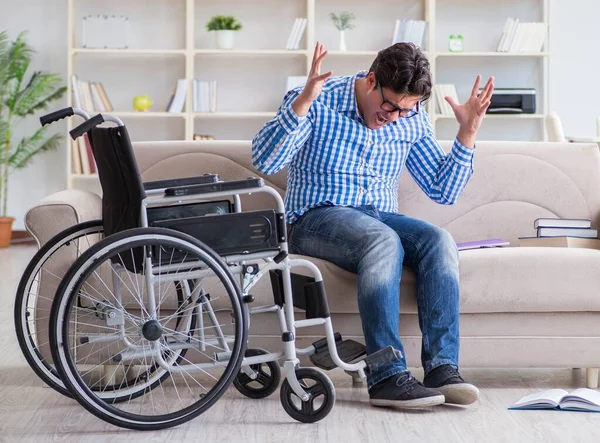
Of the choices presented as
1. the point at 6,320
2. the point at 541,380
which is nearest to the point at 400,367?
the point at 541,380

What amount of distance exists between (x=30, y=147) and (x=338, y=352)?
16.2 feet

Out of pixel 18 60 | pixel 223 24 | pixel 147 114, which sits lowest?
pixel 147 114

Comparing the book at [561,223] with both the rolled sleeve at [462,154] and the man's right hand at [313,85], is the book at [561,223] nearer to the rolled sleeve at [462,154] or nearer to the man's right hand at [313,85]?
the rolled sleeve at [462,154]

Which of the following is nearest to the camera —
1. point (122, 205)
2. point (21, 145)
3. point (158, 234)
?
point (158, 234)

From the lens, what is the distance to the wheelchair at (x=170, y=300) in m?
2.03

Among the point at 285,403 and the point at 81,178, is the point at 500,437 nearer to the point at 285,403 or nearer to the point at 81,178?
the point at 285,403

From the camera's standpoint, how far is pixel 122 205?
7.06ft

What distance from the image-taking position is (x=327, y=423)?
2154 mm

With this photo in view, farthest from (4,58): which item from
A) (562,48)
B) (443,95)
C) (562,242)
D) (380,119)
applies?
(562,242)

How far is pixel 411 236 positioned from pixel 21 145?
4741 millimetres

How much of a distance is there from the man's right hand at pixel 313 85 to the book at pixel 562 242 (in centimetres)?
86

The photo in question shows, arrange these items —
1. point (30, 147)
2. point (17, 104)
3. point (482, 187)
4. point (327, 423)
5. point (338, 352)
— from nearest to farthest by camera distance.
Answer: point (327, 423) → point (338, 352) → point (482, 187) → point (17, 104) → point (30, 147)

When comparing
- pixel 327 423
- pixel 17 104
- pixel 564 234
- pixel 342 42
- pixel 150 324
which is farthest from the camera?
pixel 17 104

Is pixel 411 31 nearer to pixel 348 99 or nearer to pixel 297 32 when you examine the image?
pixel 297 32
